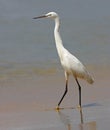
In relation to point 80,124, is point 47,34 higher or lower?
lower

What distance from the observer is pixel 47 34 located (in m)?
15.0

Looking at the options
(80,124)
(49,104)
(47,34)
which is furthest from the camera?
(47,34)

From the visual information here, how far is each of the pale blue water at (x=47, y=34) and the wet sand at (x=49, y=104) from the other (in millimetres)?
883

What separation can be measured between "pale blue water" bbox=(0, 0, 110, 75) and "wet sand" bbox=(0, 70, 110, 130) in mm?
883

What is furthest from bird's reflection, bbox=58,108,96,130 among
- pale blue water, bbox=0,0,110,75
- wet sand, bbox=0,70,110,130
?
pale blue water, bbox=0,0,110,75

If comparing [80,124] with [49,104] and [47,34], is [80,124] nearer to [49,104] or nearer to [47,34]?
[49,104]

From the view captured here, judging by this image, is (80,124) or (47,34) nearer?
(80,124)

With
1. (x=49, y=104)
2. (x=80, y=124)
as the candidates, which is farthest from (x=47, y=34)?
(x=80, y=124)

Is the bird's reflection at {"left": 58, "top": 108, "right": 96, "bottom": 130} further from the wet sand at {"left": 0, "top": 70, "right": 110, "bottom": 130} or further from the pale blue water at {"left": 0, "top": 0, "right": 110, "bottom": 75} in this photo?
the pale blue water at {"left": 0, "top": 0, "right": 110, "bottom": 75}

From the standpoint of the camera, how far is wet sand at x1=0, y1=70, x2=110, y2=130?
799cm

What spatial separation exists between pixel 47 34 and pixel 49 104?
5.68m

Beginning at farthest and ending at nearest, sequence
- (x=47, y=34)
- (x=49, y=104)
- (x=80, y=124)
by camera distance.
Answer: (x=47, y=34)
(x=49, y=104)
(x=80, y=124)

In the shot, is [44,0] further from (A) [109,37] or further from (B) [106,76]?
(B) [106,76]

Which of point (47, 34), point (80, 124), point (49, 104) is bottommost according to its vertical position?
point (47, 34)
